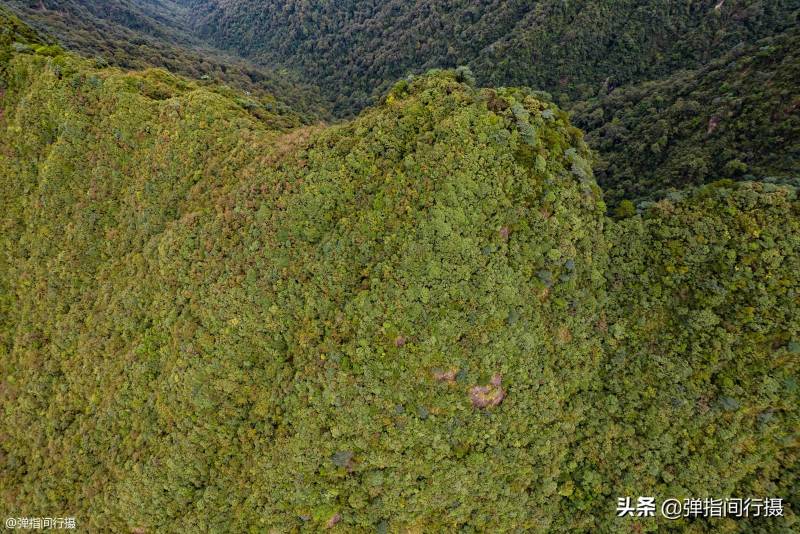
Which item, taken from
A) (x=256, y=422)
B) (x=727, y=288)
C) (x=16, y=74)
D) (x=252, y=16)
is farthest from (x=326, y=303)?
(x=252, y=16)

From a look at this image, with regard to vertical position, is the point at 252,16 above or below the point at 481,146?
above

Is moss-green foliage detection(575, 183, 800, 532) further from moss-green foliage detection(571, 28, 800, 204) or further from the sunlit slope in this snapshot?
moss-green foliage detection(571, 28, 800, 204)

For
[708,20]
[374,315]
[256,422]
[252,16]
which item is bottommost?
[256,422]

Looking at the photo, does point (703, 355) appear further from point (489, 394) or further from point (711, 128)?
point (711, 128)

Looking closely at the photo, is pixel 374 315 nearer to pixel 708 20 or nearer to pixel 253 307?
pixel 253 307

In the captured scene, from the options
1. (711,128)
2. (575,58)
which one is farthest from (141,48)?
(711,128)

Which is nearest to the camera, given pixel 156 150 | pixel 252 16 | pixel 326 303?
pixel 326 303
